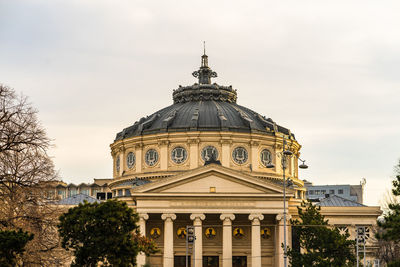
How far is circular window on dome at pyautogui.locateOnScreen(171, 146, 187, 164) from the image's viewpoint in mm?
103812

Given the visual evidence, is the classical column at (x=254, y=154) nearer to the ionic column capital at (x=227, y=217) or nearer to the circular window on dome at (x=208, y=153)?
the circular window on dome at (x=208, y=153)

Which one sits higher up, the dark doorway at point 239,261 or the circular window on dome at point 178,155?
the circular window on dome at point 178,155

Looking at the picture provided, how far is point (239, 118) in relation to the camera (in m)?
109

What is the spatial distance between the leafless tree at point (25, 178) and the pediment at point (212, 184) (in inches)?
1345

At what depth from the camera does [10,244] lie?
1777 inches

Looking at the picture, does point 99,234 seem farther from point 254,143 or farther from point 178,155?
point 254,143

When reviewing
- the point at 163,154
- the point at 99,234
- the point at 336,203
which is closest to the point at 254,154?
the point at 163,154

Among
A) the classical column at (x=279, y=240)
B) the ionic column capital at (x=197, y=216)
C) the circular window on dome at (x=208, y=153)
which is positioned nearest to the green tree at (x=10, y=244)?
the ionic column capital at (x=197, y=216)

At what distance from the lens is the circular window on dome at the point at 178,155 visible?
103812 mm

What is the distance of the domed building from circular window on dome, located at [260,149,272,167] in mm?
119

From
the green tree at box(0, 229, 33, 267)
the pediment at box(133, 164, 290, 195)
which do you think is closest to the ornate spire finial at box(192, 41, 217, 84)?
the pediment at box(133, 164, 290, 195)

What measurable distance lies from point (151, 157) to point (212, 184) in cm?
1762

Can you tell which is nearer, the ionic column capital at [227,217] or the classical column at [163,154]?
the ionic column capital at [227,217]

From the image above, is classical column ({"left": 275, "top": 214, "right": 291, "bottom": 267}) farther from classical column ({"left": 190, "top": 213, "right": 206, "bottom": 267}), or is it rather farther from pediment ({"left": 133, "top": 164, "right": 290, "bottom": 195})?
classical column ({"left": 190, "top": 213, "right": 206, "bottom": 267})
